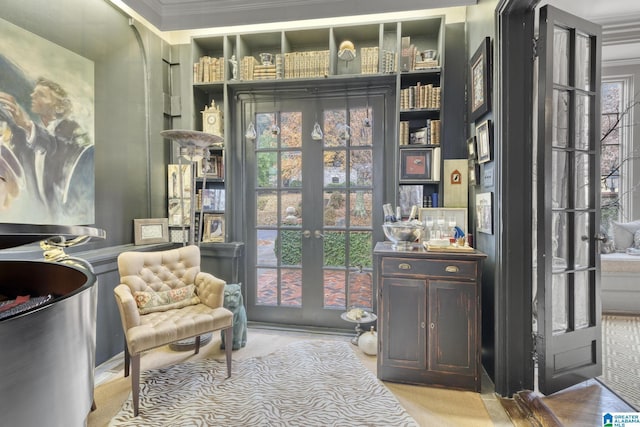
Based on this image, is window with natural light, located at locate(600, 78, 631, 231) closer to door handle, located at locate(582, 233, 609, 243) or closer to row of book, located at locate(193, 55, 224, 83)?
door handle, located at locate(582, 233, 609, 243)

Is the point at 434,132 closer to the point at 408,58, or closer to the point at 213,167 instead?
the point at 408,58

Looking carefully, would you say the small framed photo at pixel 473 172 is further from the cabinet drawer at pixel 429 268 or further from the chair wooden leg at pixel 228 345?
the chair wooden leg at pixel 228 345

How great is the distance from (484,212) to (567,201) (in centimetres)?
50

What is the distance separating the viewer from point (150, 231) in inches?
123

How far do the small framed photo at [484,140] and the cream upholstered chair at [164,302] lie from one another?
89.0 inches

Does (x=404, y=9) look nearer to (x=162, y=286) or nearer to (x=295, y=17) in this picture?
(x=295, y=17)

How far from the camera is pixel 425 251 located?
2299 millimetres

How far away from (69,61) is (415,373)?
11.3 ft

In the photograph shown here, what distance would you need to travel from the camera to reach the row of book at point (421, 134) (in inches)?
112

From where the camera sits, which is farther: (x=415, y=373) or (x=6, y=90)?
(x=415, y=373)

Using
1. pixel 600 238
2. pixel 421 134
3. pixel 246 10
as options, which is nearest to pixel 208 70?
pixel 246 10

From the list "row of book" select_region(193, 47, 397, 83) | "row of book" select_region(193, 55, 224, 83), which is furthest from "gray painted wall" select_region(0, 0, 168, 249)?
"row of book" select_region(193, 47, 397, 83)

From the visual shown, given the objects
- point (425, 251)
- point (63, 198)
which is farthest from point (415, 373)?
point (63, 198)

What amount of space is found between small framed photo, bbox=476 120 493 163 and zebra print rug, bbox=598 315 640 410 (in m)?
1.73
